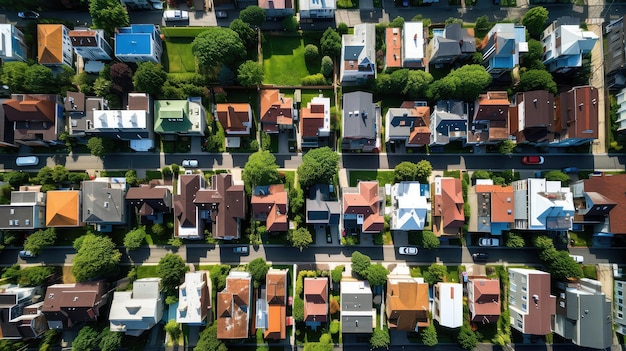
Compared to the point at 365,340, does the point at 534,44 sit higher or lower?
higher

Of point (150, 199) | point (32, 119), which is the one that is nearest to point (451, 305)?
point (150, 199)

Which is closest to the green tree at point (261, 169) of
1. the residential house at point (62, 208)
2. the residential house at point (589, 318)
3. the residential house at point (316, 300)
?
the residential house at point (316, 300)

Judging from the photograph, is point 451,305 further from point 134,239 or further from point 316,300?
point 134,239

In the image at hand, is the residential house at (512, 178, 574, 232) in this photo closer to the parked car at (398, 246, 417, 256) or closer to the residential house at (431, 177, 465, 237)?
the residential house at (431, 177, 465, 237)

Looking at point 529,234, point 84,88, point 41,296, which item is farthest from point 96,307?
point 529,234

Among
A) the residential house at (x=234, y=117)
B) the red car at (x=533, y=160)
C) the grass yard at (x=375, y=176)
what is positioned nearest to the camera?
the residential house at (x=234, y=117)

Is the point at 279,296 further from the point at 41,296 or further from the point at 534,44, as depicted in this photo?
the point at 534,44

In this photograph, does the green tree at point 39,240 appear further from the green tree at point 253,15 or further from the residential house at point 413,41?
the residential house at point 413,41
